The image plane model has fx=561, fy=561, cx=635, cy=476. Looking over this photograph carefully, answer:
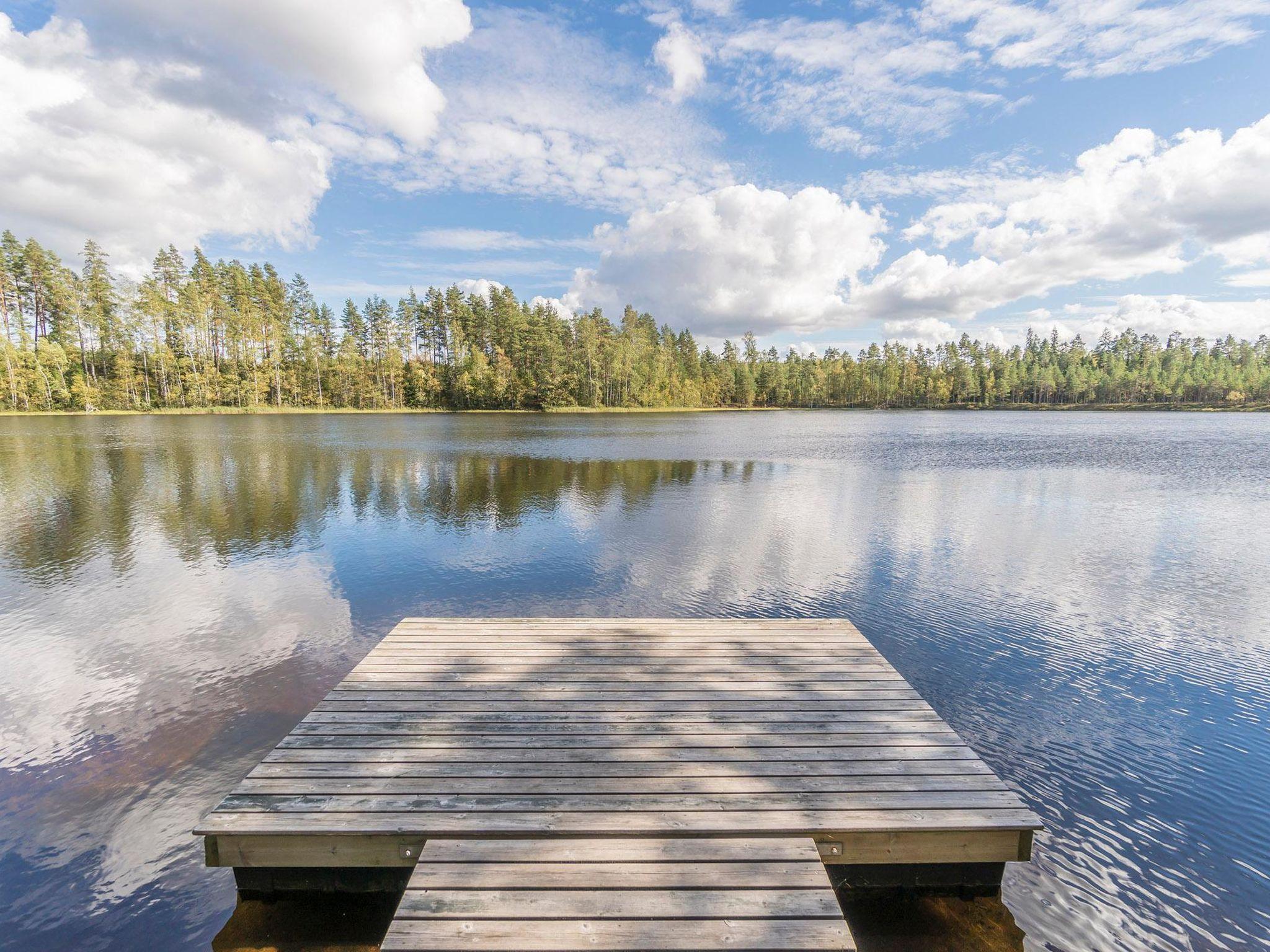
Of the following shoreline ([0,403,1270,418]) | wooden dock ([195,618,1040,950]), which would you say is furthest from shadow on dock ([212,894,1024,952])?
shoreline ([0,403,1270,418])

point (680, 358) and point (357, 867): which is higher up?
point (680, 358)

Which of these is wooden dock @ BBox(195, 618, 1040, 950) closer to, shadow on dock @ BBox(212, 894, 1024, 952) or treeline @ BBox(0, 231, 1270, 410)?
shadow on dock @ BBox(212, 894, 1024, 952)

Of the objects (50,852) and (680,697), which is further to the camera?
(680,697)

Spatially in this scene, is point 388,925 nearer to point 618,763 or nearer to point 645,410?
point 618,763

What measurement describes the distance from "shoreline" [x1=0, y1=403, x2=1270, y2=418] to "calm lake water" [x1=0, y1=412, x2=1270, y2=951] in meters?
54.0

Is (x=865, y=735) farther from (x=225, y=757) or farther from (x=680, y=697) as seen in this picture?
(x=225, y=757)

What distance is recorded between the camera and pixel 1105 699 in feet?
26.9

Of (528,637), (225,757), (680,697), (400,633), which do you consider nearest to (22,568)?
(225,757)

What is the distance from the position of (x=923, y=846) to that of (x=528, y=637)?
4.96 metres

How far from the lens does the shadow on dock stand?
4.32m

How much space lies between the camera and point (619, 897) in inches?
141

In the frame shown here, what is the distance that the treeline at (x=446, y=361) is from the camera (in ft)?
230

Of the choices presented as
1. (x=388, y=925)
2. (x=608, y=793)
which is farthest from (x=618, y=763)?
(x=388, y=925)

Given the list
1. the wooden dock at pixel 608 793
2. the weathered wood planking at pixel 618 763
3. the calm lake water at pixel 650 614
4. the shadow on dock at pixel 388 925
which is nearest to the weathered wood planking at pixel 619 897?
the wooden dock at pixel 608 793
